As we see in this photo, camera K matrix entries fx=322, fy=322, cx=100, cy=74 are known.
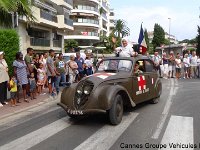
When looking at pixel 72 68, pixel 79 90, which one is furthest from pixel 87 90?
pixel 72 68

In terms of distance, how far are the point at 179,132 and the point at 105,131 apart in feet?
5.43

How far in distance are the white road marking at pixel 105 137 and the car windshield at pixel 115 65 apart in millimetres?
1809

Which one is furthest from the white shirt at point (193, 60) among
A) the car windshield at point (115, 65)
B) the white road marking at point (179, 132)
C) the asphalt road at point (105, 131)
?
the white road marking at point (179, 132)

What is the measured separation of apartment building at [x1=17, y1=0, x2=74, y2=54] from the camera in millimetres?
31219

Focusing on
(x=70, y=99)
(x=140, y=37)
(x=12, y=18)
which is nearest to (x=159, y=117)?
(x=70, y=99)

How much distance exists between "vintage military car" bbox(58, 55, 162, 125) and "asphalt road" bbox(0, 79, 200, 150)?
0.39 metres

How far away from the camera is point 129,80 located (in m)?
8.97

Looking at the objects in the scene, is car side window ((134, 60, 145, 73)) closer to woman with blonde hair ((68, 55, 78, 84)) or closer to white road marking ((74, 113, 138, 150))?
white road marking ((74, 113, 138, 150))

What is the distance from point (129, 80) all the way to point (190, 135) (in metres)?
2.61

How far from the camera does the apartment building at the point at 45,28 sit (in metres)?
31.2

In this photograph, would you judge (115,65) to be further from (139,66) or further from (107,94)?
(107,94)

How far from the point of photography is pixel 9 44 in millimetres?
12469

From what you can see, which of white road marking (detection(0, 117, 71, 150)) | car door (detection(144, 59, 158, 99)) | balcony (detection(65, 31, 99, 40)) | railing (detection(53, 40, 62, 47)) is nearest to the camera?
white road marking (detection(0, 117, 71, 150))

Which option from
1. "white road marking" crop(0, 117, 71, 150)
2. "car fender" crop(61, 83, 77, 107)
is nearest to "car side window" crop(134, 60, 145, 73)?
"car fender" crop(61, 83, 77, 107)
